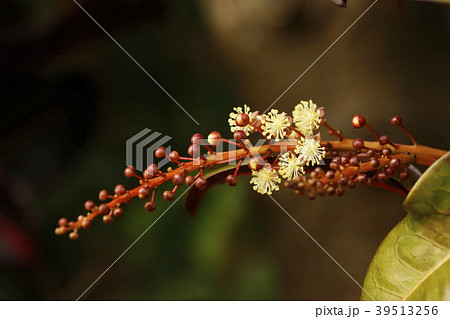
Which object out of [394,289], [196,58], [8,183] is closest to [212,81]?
[196,58]

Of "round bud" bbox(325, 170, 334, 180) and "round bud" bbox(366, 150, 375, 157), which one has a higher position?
"round bud" bbox(325, 170, 334, 180)

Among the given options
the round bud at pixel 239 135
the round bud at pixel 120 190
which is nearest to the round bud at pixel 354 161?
the round bud at pixel 239 135

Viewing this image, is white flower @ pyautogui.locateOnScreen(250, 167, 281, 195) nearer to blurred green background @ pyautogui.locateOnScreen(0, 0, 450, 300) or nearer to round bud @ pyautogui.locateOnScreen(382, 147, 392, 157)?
round bud @ pyautogui.locateOnScreen(382, 147, 392, 157)

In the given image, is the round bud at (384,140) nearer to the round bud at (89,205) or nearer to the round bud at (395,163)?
the round bud at (395,163)

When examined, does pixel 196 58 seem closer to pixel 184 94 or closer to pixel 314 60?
pixel 184 94

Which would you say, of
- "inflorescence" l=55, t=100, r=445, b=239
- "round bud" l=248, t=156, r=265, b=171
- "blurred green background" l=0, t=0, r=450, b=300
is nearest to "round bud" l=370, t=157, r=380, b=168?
"inflorescence" l=55, t=100, r=445, b=239

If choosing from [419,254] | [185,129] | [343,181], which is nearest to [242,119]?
[343,181]
